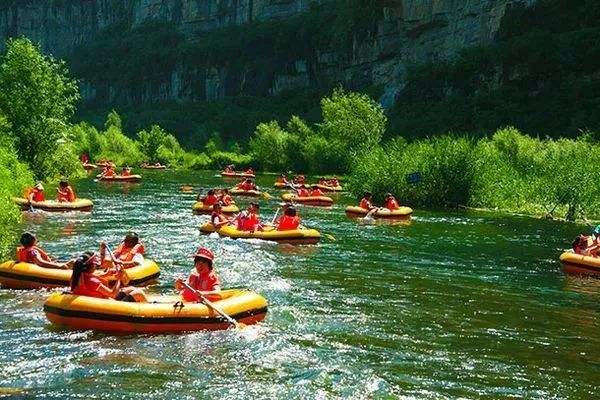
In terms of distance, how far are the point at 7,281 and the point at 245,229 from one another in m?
7.20

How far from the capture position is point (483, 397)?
772 centimetres

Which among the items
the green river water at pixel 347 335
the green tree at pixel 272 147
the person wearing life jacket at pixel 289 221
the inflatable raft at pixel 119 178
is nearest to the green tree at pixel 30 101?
the inflatable raft at pixel 119 178

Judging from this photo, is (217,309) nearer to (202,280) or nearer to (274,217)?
(202,280)

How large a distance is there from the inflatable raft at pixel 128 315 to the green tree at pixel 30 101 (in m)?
24.5

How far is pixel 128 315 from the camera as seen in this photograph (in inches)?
369

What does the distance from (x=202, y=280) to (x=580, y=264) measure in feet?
28.5

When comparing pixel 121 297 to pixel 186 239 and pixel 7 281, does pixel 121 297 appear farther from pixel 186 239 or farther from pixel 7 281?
pixel 186 239

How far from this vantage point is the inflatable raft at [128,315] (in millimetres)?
9406

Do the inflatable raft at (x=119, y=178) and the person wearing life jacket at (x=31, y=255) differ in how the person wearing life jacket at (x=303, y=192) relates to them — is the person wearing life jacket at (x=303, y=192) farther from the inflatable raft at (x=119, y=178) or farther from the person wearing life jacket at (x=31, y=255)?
the person wearing life jacket at (x=31, y=255)

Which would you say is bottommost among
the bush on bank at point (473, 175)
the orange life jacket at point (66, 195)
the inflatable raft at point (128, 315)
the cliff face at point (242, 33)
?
the inflatable raft at point (128, 315)

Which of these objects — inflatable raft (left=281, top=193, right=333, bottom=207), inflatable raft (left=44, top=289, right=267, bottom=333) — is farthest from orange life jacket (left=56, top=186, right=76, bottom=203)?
inflatable raft (left=44, top=289, right=267, bottom=333)

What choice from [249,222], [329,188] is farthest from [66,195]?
[329,188]

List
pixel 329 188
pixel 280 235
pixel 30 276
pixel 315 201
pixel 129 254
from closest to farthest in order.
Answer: pixel 30 276 → pixel 129 254 → pixel 280 235 → pixel 315 201 → pixel 329 188

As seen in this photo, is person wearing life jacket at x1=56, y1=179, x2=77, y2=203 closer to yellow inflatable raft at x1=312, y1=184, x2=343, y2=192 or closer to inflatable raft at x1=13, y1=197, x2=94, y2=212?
inflatable raft at x1=13, y1=197, x2=94, y2=212
